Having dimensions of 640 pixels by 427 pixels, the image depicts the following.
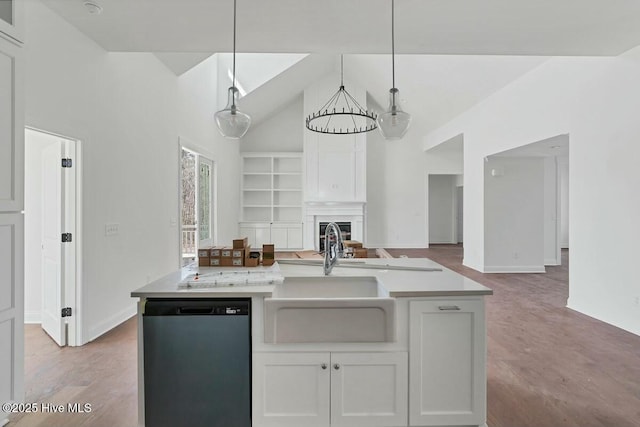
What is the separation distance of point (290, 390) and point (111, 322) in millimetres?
2602

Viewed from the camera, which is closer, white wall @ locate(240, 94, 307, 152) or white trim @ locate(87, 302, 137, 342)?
white trim @ locate(87, 302, 137, 342)

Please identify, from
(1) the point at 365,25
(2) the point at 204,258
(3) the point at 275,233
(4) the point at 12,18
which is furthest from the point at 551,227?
(4) the point at 12,18

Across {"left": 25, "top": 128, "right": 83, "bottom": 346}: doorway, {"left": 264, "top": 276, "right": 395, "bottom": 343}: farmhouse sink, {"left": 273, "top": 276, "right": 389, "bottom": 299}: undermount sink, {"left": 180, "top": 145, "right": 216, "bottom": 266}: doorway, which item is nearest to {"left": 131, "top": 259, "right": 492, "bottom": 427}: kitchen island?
{"left": 264, "top": 276, "right": 395, "bottom": 343}: farmhouse sink

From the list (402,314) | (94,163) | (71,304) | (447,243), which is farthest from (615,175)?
(447,243)

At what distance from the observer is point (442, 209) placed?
35.7ft

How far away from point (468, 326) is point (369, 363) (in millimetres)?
517

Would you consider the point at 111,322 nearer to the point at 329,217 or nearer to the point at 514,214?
the point at 329,217

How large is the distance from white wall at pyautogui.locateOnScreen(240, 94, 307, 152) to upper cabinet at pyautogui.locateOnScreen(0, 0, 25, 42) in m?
7.05

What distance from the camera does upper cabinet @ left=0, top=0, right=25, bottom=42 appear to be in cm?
193

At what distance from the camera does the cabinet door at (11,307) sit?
74.9 inches

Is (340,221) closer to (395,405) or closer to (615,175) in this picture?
(615,175)

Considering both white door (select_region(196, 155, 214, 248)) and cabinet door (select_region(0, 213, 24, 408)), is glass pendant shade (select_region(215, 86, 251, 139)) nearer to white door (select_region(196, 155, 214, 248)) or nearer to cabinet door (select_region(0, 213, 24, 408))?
cabinet door (select_region(0, 213, 24, 408))

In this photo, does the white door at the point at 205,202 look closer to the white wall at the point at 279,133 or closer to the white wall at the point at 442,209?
the white wall at the point at 279,133

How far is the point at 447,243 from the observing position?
35.1ft
